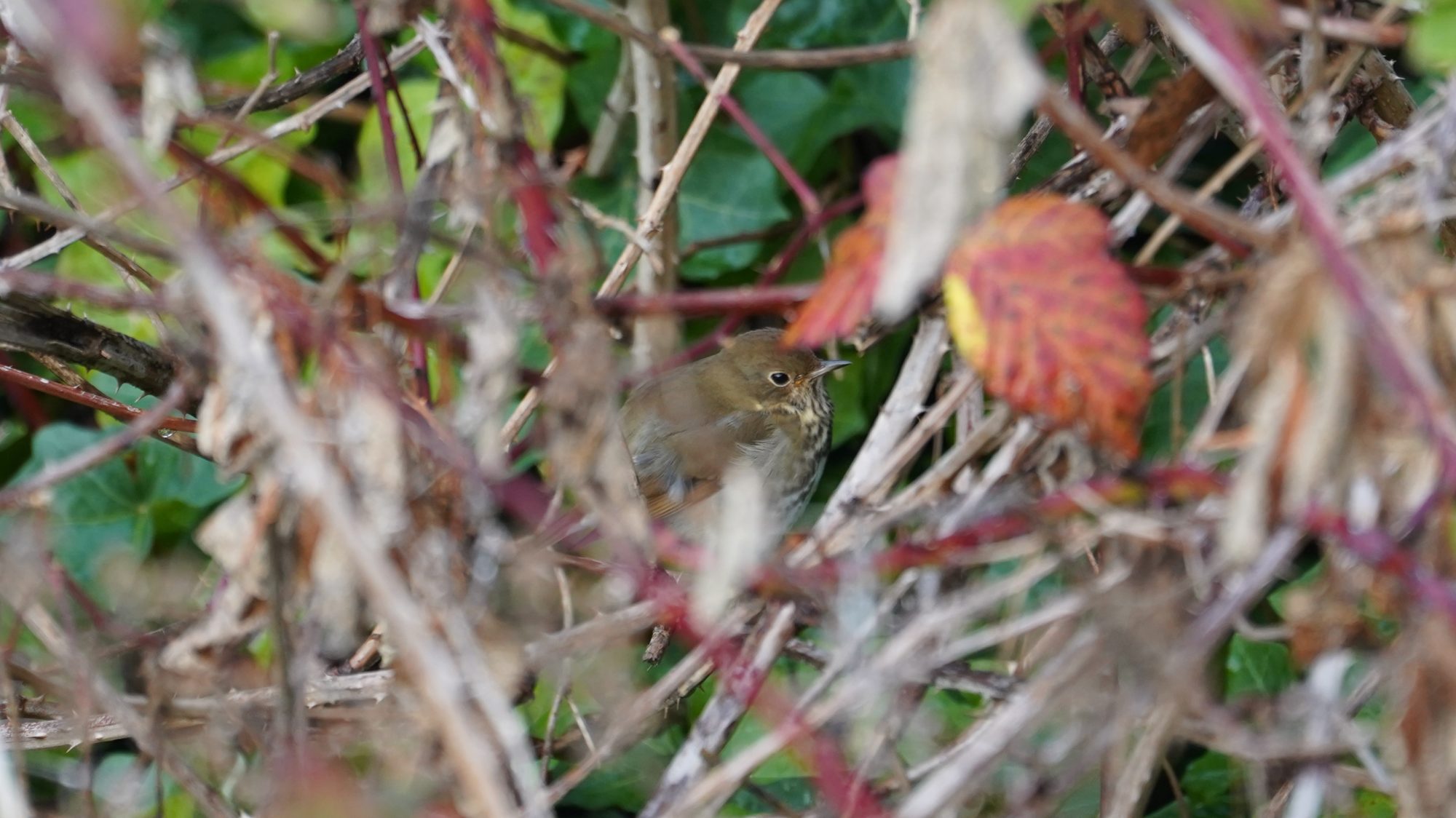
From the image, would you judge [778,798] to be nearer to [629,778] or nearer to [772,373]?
[629,778]

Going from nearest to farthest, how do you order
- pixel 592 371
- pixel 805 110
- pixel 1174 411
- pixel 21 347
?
pixel 592 371
pixel 1174 411
pixel 21 347
pixel 805 110

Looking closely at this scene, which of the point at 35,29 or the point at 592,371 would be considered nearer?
the point at 592,371

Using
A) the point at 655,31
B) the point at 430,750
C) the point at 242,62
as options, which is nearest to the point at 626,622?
the point at 430,750

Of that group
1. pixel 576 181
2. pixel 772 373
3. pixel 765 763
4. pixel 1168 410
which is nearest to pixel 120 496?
pixel 576 181

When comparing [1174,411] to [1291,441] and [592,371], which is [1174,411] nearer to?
[1291,441]

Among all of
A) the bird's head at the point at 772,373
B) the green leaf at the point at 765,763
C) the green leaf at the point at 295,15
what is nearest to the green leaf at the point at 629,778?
the green leaf at the point at 765,763

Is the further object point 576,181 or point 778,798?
point 576,181

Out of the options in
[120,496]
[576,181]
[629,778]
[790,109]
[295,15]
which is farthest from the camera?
[576,181]

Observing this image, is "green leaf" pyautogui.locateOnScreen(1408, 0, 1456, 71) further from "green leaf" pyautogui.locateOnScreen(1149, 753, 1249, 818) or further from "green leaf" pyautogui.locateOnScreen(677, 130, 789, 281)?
"green leaf" pyautogui.locateOnScreen(677, 130, 789, 281)
